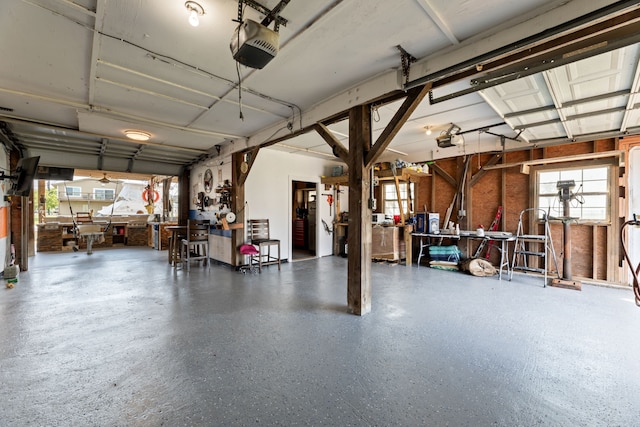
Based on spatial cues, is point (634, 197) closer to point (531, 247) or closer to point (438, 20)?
point (531, 247)

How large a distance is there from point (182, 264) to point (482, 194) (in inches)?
277

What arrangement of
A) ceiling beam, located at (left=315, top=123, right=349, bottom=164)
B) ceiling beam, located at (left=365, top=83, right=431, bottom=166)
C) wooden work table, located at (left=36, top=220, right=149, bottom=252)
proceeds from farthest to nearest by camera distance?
wooden work table, located at (left=36, top=220, right=149, bottom=252) < ceiling beam, located at (left=315, top=123, right=349, bottom=164) < ceiling beam, located at (left=365, top=83, right=431, bottom=166)

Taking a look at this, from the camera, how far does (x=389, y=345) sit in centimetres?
253

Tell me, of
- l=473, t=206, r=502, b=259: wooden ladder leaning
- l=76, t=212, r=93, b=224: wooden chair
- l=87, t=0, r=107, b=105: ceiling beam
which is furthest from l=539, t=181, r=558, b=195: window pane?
l=76, t=212, r=93, b=224: wooden chair

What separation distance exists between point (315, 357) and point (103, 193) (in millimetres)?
16930

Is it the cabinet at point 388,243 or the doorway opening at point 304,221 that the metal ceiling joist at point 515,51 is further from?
the doorway opening at point 304,221

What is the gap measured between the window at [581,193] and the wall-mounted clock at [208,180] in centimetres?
733

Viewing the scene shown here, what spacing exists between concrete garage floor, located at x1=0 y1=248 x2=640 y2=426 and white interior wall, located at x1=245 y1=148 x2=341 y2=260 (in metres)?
2.33

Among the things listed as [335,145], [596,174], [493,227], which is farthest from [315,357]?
[596,174]

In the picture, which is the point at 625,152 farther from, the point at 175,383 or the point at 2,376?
the point at 2,376

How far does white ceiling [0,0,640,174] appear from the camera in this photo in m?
2.04

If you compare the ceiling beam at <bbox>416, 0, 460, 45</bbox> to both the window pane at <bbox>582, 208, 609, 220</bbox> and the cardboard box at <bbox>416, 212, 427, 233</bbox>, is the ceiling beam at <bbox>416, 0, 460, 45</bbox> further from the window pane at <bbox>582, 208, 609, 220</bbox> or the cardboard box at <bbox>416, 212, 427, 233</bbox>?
the window pane at <bbox>582, 208, 609, 220</bbox>

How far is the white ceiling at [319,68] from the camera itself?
2045mm

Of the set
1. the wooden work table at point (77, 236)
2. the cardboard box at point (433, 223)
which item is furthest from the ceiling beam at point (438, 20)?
the wooden work table at point (77, 236)
